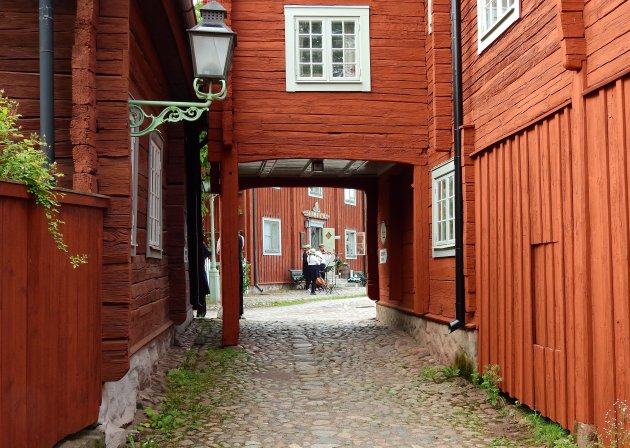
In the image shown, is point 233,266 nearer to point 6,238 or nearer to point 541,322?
point 541,322

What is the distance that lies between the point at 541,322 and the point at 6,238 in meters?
4.53

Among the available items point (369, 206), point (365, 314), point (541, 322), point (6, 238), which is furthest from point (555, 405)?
point (365, 314)

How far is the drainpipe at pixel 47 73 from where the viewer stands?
5.27m

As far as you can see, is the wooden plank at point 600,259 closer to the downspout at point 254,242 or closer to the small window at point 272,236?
the downspout at point 254,242

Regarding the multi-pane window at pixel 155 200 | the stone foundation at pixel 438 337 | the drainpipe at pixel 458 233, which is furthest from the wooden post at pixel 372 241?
the multi-pane window at pixel 155 200

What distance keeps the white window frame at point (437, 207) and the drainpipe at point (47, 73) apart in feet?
17.8

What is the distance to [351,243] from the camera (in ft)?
118

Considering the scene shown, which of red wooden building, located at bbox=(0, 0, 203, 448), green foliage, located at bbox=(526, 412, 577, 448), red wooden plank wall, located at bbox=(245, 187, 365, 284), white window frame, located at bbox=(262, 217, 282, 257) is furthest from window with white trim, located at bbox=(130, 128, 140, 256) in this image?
white window frame, located at bbox=(262, 217, 282, 257)

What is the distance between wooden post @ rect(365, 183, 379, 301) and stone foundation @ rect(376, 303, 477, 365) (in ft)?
7.47

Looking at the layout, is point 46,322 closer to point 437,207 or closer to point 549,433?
point 549,433

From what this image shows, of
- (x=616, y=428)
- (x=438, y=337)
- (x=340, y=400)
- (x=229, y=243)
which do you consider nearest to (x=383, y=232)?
(x=229, y=243)

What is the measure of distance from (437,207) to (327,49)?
286cm

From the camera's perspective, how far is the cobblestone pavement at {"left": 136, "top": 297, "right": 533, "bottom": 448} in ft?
20.8

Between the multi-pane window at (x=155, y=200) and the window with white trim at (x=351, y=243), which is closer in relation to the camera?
the multi-pane window at (x=155, y=200)
